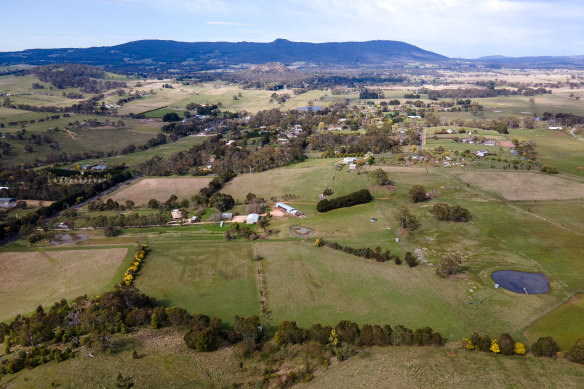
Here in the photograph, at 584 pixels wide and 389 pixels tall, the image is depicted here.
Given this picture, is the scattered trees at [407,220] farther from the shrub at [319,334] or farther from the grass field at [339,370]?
the shrub at [319,334]

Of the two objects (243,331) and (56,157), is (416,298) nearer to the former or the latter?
(243,331)

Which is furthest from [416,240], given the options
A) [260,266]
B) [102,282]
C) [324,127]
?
[324,127]

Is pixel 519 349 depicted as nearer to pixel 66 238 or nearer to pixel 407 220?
pixel 407 220

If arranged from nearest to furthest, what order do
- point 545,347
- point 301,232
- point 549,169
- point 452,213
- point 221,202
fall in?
1. point 545,347
2. point 452,213
3. point 301,232
4. point 221,202
5. point 549,169

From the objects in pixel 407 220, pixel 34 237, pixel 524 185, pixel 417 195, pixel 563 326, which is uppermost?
pixel 524 185

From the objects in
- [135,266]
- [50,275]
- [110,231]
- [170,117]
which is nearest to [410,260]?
[135,266]

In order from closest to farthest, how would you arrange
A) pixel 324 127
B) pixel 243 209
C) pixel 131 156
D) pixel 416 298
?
pixel 416 298, pixel 243 209, pixel 131 156, pixel 324 127

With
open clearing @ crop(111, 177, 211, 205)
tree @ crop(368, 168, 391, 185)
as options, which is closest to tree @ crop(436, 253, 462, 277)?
tree @ crop(368, 168, 391, 185)
